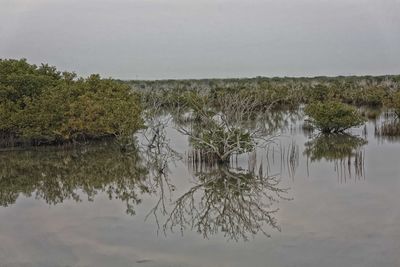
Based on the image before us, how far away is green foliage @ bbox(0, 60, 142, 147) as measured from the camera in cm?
1798

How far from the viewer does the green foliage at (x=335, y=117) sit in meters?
19.6

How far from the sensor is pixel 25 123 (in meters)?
18.0

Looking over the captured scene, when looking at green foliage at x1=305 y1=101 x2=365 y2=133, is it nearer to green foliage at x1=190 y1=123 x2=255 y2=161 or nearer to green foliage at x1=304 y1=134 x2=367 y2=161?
green foliage at x1=304 y1=134 x2=367 y2=161

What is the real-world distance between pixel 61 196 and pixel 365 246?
6.55m

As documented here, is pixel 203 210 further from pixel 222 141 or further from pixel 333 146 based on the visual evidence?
pixel 333 146

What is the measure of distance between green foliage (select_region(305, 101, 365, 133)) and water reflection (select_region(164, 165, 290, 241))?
319 inches

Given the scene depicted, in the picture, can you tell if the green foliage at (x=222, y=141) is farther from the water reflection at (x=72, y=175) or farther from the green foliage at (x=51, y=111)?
the green foliage at (x=51, y=111)

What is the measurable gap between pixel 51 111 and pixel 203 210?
10.5m

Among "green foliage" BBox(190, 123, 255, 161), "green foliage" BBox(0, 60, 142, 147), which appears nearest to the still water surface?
"green foliage" BBox(190, 123, 255, 161)

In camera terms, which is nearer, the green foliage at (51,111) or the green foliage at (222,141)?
the green foliage at (222,141)

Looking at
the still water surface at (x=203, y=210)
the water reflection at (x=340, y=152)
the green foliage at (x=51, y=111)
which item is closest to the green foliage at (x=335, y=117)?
the water reflection at (x=340, y=152)

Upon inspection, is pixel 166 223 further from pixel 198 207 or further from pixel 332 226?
pixel 332 226

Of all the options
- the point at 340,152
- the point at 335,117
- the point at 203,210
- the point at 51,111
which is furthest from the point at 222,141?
the point at 335,117

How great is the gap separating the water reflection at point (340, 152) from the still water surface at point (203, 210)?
0.07 meters
